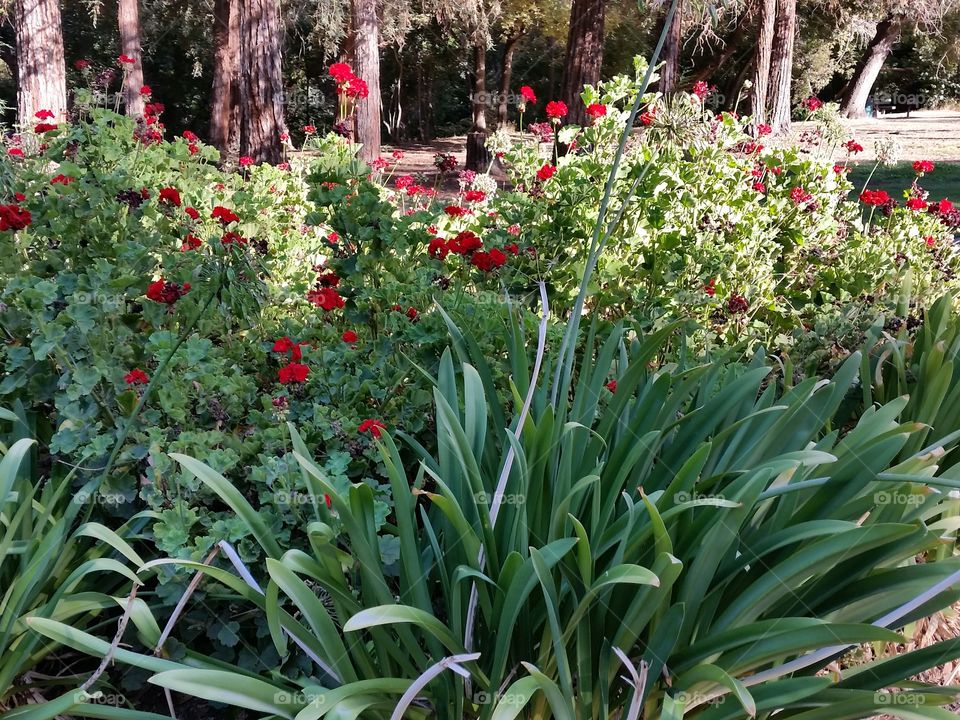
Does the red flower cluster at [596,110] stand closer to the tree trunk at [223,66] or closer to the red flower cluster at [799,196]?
the red flower cluster at [799,196]

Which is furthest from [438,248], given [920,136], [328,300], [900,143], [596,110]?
[920,136]

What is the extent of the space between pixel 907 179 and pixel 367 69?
28.3 feet

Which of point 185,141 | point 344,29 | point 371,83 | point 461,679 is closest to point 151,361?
point 461,679

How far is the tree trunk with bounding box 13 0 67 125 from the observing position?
9859 mm

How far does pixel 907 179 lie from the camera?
43.1ft

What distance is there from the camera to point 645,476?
2145mm

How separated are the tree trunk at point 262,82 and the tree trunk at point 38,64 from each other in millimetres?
2708

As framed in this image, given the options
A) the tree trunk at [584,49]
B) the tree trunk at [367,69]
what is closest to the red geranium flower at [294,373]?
the tree trunk at [584,49]

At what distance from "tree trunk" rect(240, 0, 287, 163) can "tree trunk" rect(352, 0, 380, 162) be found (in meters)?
1.73

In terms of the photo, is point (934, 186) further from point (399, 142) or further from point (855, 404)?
point (399, 142)

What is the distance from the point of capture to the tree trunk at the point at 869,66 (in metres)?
22.8

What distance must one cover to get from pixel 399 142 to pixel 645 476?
23.3 m

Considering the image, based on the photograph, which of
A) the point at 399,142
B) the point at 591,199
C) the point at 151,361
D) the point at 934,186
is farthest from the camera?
the point at 399,142
